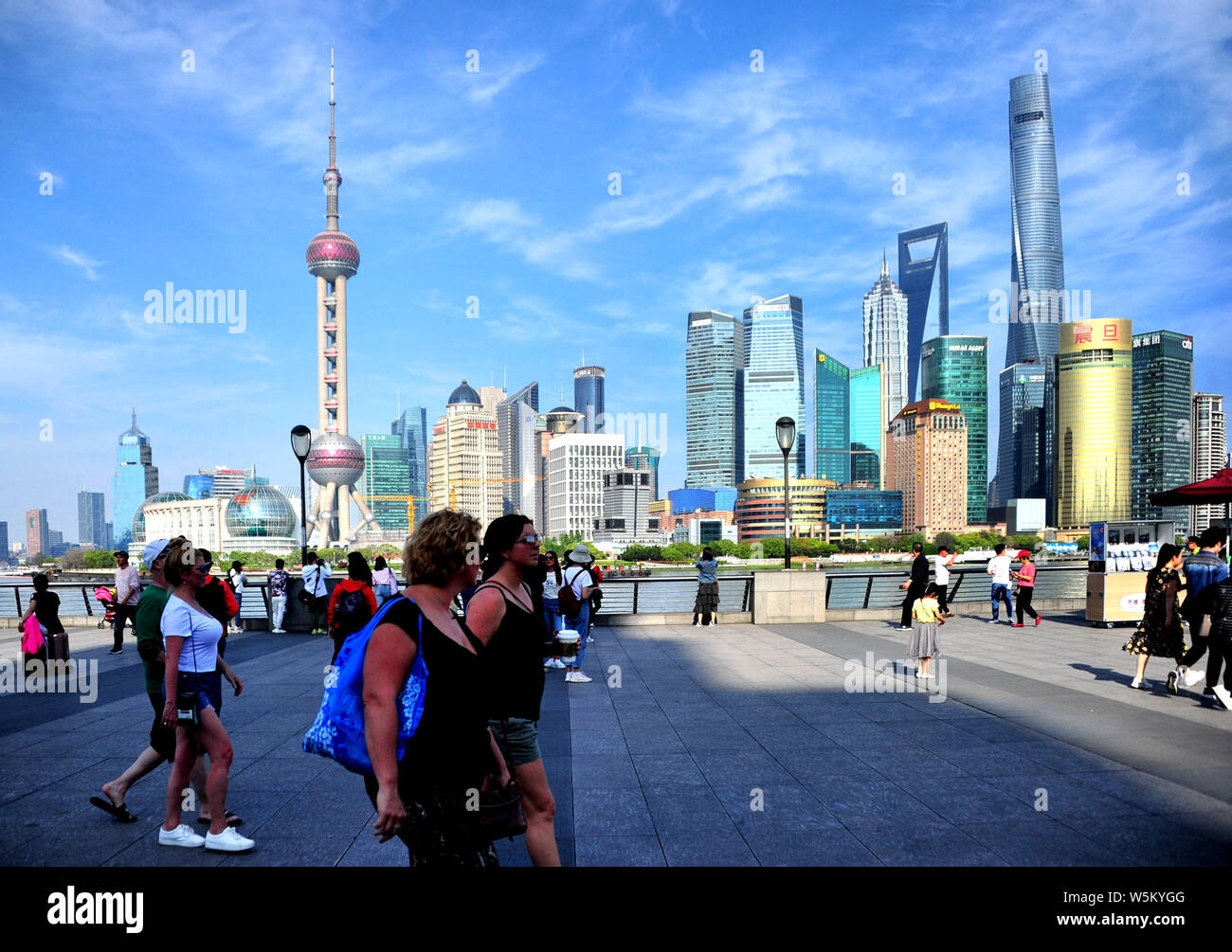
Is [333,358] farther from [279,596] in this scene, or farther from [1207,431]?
[1207,431]

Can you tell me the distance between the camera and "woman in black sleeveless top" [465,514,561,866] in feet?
11.8

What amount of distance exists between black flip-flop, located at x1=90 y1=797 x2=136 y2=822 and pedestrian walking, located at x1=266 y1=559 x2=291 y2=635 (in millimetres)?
11227

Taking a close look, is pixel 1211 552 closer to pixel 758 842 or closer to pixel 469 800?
pixel 758 842

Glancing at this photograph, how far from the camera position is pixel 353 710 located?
2.75 metres

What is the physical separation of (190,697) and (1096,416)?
658 ft

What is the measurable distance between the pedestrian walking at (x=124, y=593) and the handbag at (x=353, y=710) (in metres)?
12.2

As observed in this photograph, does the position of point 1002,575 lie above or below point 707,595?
above

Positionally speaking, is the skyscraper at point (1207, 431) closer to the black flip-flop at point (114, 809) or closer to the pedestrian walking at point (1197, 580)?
the pedestrian walking at point (1197, 580)

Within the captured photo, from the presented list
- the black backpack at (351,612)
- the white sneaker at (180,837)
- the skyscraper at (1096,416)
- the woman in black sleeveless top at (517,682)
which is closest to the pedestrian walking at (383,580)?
the black backpack at (351,612)

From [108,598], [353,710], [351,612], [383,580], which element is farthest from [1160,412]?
[353,710]

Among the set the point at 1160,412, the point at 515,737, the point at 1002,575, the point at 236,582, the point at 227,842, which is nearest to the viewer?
the point at 515,737
